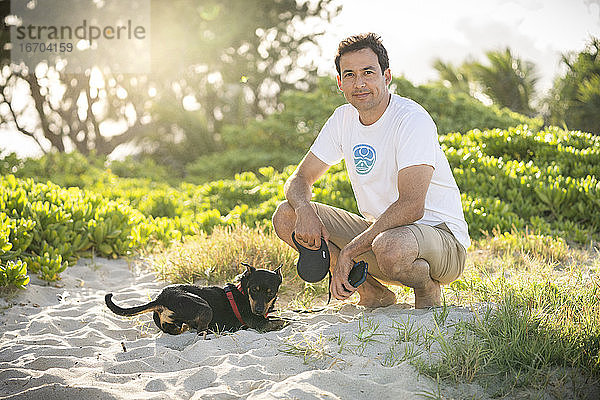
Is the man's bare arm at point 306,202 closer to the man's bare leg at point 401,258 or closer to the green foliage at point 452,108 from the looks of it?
the man's bare leg at point 401,258

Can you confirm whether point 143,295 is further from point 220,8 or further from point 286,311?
point 220,8

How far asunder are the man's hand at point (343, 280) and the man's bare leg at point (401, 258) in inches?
7.3

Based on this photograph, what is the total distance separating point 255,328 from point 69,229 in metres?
2.70

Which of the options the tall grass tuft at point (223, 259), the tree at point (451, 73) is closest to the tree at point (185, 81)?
the tree at point (451, 73)

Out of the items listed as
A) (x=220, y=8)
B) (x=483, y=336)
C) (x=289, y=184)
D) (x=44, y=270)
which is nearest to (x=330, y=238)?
(x=289, y=184)

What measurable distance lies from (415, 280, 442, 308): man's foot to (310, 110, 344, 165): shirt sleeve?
3.63 feet

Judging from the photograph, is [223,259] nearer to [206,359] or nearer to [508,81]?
[206,359]

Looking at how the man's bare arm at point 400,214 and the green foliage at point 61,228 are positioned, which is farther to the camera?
the green foliage at point 61,228

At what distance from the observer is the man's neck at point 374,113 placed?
3.49 meters

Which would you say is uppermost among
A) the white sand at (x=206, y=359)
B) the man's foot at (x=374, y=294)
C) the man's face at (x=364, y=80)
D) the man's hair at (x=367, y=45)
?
the man's hair at (x=367, y=45)

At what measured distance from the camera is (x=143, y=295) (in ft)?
14.5

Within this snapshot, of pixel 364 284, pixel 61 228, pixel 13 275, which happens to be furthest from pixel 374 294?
pixel 61 228

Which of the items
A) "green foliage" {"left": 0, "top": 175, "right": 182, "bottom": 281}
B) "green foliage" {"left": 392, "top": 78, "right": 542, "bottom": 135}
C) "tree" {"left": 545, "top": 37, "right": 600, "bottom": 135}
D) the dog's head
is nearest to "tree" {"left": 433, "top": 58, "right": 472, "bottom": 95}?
"tree" {"left": 545, "top": 37, "right": 600, "bottom": 135}

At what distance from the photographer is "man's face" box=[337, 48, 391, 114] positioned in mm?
3420
